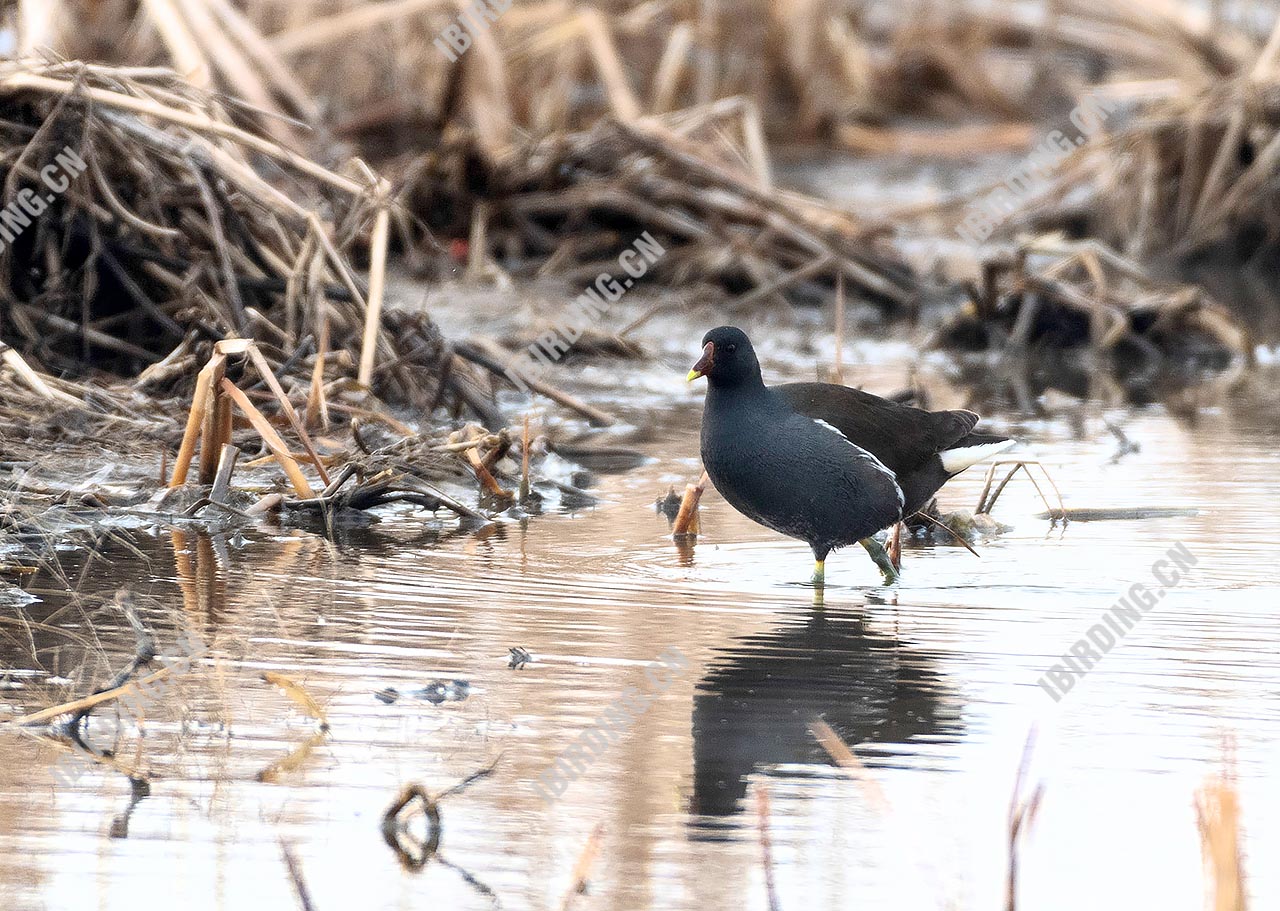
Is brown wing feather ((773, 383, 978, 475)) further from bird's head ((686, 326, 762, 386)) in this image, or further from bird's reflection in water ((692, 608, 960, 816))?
bird's reflection in water ((692, 608, 960, 816))

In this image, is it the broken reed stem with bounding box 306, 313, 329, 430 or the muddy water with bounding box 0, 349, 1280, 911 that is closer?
the muddy water with bounding box 0, 349, 1280, 911

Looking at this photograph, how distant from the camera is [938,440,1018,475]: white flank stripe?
6008 millimetres

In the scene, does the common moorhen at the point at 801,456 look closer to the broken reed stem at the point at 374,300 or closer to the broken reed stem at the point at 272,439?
the broken reed stem at the point at 272,439

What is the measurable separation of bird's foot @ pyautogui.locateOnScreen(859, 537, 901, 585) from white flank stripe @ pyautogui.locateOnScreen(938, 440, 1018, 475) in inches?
14.7

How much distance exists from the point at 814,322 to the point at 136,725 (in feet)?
26.1

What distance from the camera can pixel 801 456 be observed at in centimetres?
549

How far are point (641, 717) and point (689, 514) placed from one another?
2.03 meters

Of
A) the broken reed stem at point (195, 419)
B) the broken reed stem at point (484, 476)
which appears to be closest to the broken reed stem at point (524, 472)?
the broken reed stem at point (484, 476)

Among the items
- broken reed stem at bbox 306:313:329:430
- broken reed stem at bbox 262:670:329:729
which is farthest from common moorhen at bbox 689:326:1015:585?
broken reed stem at bbox 262:670:329:729

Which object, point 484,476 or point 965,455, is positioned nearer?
point 965,455

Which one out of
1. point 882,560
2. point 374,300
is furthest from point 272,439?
point 882,560

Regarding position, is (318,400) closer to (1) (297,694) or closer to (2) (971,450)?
(2) (971,450)

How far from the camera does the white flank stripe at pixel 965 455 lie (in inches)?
237

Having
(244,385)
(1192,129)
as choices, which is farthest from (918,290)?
(244,385)
